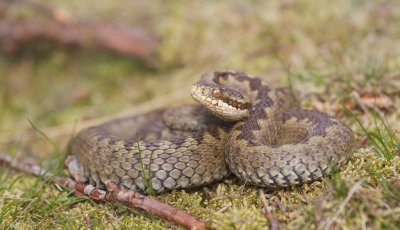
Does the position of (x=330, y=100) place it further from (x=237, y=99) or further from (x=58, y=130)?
(x=58, y=130)

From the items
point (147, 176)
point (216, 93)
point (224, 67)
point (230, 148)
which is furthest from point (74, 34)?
point (230, 148)

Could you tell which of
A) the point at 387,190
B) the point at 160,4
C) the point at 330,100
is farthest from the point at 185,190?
the point at 160,4

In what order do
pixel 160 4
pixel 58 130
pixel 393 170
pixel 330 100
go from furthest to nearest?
pixel 160 4 → pixel 58 130 → pixel 330 100 → pixel 393 170

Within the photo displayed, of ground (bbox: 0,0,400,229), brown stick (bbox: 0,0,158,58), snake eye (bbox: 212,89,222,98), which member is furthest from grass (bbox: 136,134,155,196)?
brown stick (bbox: 0,0,158,58)

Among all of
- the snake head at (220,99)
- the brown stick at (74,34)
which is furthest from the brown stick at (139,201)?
the brown stick at (74,34)

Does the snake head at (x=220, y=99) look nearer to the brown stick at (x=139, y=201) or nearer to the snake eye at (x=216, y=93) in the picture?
the snake eye at (x=216, y=93)

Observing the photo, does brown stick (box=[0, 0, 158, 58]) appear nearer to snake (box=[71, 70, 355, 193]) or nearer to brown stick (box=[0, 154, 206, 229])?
snake (box=[71, 70, 355, 193])

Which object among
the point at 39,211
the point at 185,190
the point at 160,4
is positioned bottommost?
the point at 39,211
